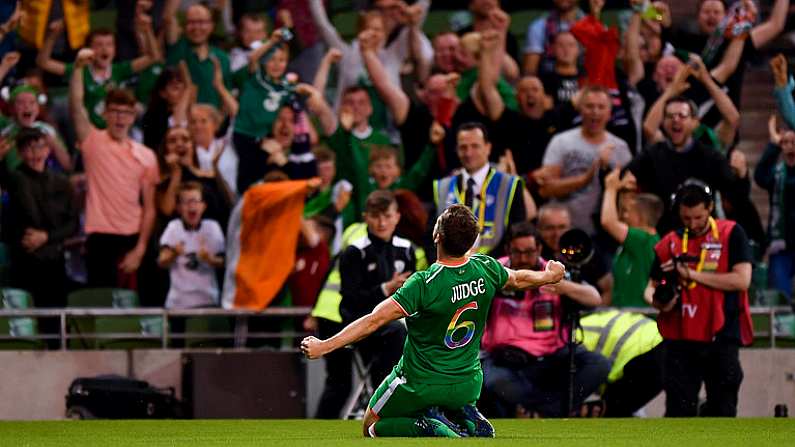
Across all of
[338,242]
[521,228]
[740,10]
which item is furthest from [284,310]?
[740,10]

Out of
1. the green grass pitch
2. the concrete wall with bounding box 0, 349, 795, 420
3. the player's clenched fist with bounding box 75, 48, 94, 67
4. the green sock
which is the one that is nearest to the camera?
the green grass pitch

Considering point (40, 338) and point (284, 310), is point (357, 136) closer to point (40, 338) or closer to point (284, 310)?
point (284, 310)

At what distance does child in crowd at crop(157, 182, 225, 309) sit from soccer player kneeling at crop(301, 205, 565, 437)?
5149mm

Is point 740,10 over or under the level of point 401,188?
over

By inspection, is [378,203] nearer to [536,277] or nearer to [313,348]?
[536,277]

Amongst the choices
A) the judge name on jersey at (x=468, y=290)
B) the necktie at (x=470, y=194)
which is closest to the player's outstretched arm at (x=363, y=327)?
the judge name on jersey at (x=468, y=290)

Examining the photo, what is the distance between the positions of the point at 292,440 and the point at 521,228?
326 centimetres

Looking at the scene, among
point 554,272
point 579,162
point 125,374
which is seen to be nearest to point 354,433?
point 554,272

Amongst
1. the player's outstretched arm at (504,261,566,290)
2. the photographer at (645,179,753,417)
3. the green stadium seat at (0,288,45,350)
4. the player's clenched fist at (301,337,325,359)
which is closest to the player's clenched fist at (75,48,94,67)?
the green stadium seat at (0,288,45,350)

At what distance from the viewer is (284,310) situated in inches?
508

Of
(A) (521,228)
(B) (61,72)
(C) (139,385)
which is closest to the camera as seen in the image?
(A) (521,228)

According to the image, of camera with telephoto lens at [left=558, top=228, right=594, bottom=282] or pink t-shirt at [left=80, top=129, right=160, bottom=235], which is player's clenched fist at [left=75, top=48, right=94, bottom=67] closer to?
pink t-shirt at [left=80, top=129, right=160, bottom=235]

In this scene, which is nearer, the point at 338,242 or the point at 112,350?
the point at 112,350

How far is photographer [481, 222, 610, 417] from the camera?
451 inches
